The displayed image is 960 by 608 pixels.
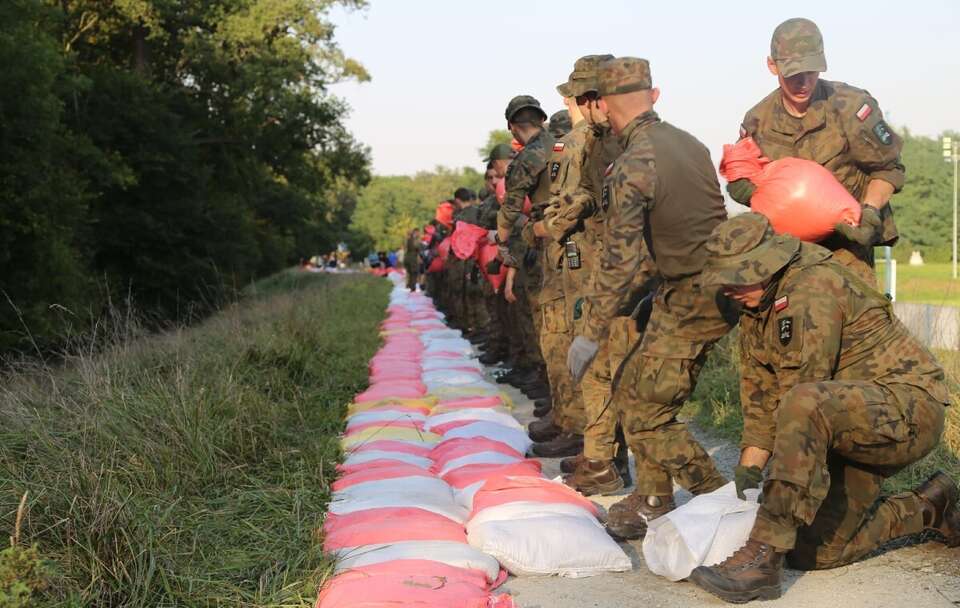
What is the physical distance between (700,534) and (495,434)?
298cm

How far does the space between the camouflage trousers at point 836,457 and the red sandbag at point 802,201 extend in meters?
0.89

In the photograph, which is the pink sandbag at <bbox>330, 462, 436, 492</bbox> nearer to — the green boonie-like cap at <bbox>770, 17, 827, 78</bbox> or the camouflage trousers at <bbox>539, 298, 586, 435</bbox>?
the camouflage trousers at <bbox>539, 298, 586, 435</bbox>

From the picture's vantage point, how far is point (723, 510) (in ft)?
14.6

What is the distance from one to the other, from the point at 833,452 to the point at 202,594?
→ 2366 mm

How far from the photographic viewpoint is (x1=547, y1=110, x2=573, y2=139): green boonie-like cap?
9.08m

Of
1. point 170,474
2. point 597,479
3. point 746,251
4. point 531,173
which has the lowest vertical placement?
point 597,479

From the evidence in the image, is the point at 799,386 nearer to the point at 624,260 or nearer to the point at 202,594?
the point at 624,260

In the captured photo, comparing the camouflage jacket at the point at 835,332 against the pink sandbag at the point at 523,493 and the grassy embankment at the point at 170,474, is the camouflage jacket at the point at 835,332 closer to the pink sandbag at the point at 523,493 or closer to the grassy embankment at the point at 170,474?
the pink sandbag at the point at 523,493

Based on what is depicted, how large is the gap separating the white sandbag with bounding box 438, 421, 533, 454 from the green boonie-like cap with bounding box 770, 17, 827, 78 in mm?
2879

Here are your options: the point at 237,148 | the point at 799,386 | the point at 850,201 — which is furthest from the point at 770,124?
the point at 237,148

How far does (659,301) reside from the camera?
17.1 ft

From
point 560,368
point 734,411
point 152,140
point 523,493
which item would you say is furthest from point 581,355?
point 152,140

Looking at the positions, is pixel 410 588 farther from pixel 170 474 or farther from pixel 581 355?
pixel 170 474

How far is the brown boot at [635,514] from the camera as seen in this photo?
5.15 meters
